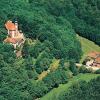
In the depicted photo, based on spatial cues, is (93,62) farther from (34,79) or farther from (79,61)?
(34,79)

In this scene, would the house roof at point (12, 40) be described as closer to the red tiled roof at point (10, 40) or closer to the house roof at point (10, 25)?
the red tiled roof at point (10, 40)

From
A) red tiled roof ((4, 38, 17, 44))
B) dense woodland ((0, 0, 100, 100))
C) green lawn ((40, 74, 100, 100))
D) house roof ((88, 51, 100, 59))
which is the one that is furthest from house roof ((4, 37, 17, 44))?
house roof ((88, 51, 100, 59))

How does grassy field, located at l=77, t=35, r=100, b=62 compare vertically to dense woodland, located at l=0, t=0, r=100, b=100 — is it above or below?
below

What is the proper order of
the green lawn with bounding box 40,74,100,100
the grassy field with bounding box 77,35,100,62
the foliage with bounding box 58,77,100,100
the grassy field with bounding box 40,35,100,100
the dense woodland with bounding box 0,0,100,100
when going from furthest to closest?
the grassy field with bounding box 77,35,100,62
the dense woodland with bounding box 0,0,100,100
the grassy field with bounding box 40,35,100,100
the green lawn with bounding box 40,74,100,100
the foliage with bounding box 58,77,100,100

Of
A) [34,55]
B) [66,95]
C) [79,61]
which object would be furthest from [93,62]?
[66,95]

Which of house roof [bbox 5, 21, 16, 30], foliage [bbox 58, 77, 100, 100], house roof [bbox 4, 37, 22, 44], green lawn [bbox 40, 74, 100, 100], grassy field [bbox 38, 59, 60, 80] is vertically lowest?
green lawn [bbox 40, 74, 100, 100]

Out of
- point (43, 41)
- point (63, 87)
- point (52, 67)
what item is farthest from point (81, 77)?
point (43, 41)

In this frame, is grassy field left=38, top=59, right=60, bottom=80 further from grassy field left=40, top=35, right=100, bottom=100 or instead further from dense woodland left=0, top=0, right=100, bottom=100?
grassy field left=40, top=35, right=100, bottom=100

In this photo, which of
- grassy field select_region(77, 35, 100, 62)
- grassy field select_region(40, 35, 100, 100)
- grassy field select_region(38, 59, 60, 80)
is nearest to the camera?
grassy field select_region(40, 35, 100, 100)

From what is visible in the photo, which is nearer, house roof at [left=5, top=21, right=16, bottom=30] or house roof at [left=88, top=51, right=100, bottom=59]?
house roof at [left=5, top=21, right=16, bottom=30]
